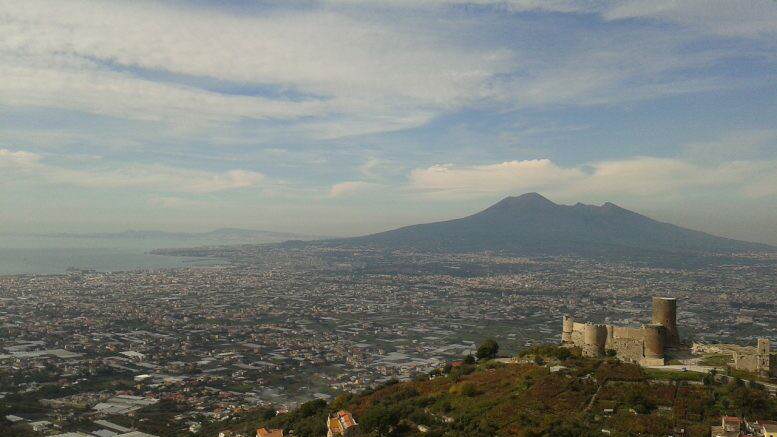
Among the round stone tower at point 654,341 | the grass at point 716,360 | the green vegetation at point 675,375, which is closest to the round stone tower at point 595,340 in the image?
the round stone tower at point 654,341

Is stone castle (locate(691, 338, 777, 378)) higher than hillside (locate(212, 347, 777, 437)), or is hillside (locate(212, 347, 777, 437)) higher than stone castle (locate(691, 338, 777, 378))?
stone castle (locate(691, 338, 777, 378))

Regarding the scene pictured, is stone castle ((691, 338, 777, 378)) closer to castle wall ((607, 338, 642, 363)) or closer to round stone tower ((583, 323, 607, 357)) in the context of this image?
castle wall ((607, 338, 642, 363))

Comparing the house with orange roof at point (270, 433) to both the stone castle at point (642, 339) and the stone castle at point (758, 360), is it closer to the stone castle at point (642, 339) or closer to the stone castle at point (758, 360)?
the stone castle at point (642, 339)

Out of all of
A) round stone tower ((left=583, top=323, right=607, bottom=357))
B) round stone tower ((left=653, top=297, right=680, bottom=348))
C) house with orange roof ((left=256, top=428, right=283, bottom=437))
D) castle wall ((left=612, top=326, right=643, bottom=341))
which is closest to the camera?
house with orange roof ((left=256, top=428, right=283, bottom=437))

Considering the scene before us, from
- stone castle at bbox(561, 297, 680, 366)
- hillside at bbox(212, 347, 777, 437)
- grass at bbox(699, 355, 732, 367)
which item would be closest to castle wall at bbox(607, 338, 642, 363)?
stone castle at bbox(561, 297, 680, 366)

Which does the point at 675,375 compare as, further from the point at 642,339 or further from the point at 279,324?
the point at 279,324
